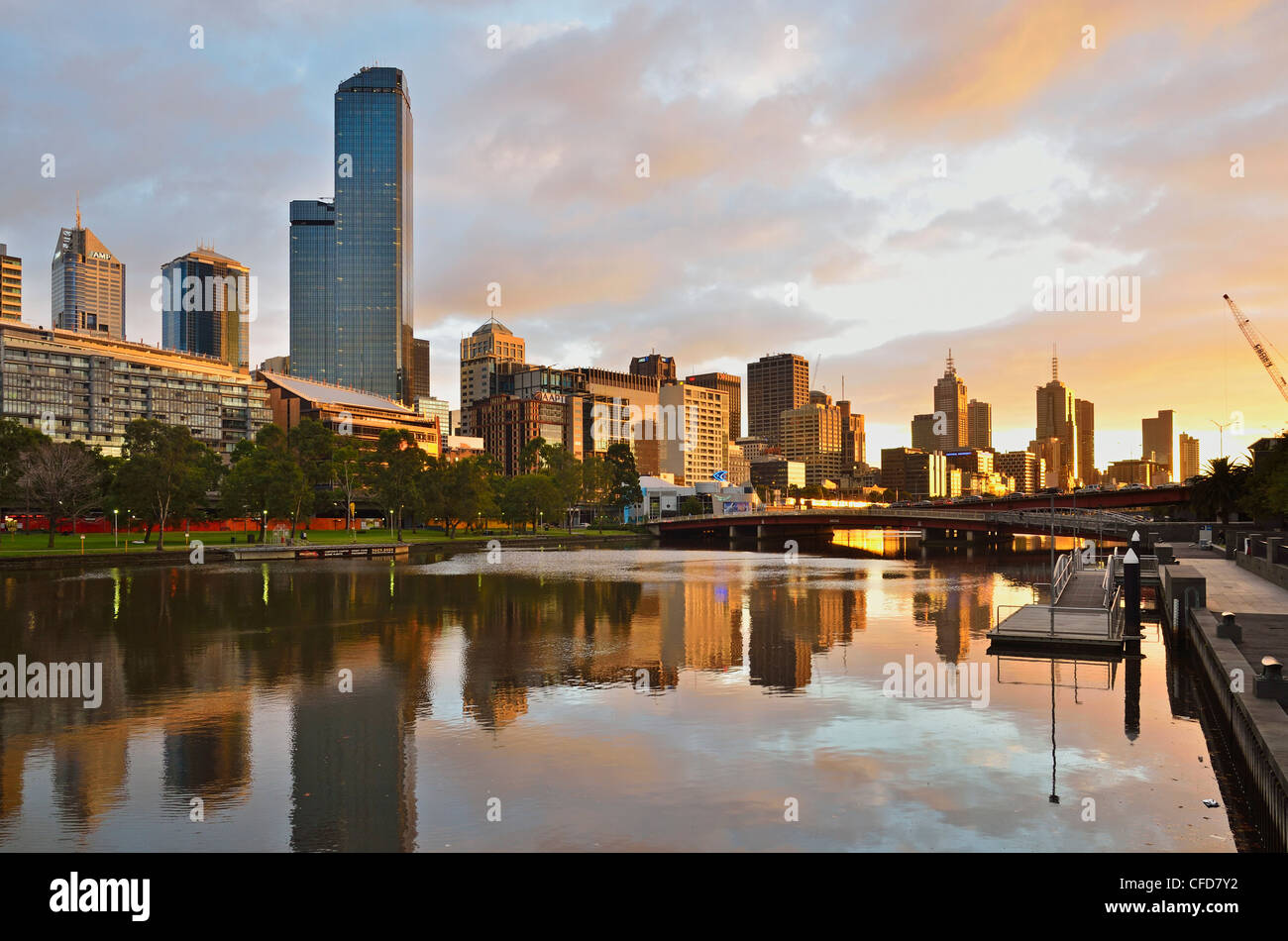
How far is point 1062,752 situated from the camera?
2252cm

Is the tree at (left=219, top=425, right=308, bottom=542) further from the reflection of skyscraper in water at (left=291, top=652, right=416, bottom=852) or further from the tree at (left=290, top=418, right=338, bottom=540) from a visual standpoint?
the reflection of skyscraper in water at (left=291, top=652, right=416, bottom=852)

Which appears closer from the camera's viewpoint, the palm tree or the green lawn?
the green lawn

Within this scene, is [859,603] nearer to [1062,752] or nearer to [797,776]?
[1062,752]

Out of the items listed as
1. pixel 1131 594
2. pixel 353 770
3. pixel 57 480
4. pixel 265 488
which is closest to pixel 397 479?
pixel 265 488

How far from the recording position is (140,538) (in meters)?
Answer: 123

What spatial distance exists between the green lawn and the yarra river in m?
56.9

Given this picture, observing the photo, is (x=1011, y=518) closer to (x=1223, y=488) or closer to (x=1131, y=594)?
(x=1223, y=488)

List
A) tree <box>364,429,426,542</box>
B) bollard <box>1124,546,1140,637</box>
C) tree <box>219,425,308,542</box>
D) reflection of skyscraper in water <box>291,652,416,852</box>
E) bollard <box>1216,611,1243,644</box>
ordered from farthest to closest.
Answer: tree <box>364,429,426,542</box>, tree <box>219,425,308,542</box>, bollard <box>1124,546,1140,637</box>, bollard <box>1216,611,1243,644</box>, reflection of skyscraper in water <box>291,652,416,852</box>

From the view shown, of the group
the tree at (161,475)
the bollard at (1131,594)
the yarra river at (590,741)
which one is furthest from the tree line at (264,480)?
the bollard at (1131,594)

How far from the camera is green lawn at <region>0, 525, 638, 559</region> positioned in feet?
316

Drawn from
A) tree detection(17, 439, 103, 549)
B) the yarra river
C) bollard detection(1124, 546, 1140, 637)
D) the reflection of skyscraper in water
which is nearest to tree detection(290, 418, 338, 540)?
tree detection(17, 439, 103, 549)
